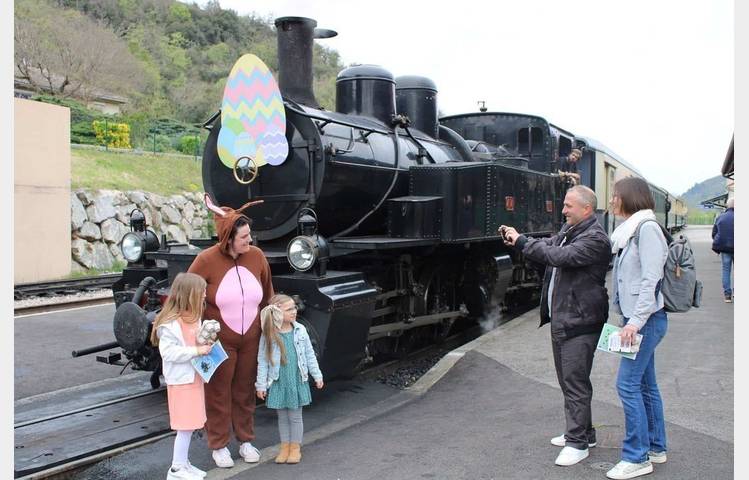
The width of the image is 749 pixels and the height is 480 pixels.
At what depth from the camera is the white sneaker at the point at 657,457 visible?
159 inches

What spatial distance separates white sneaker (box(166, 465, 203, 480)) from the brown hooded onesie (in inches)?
11.7

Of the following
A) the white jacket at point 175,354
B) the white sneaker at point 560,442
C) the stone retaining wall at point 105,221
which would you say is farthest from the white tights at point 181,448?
the stone retaining wall at point 105,221

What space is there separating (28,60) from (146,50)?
22.6m

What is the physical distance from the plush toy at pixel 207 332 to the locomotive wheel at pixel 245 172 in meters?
2.04

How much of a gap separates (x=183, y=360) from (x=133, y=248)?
109 inches

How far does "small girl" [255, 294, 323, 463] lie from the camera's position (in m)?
4.28

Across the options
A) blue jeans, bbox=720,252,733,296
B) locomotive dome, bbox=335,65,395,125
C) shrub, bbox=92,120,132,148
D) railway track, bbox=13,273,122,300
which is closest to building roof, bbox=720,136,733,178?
blue jeans, bbox=720,252,733,296

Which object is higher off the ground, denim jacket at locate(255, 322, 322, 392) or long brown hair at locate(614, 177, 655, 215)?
long brown hair at locate(614, 177, 655, 215)

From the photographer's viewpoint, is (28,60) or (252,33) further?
(252,33)

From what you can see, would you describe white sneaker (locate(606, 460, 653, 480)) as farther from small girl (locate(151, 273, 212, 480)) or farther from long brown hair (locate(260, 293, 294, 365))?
small girl (locate(151, 273, 212, 480))

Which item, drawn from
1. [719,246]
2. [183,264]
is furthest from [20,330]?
[719,246]

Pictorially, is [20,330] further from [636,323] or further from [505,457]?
[636,323]

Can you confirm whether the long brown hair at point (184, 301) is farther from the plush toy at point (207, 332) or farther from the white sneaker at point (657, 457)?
the white sneaker at point (657, 457)

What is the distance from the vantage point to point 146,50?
53438mm
